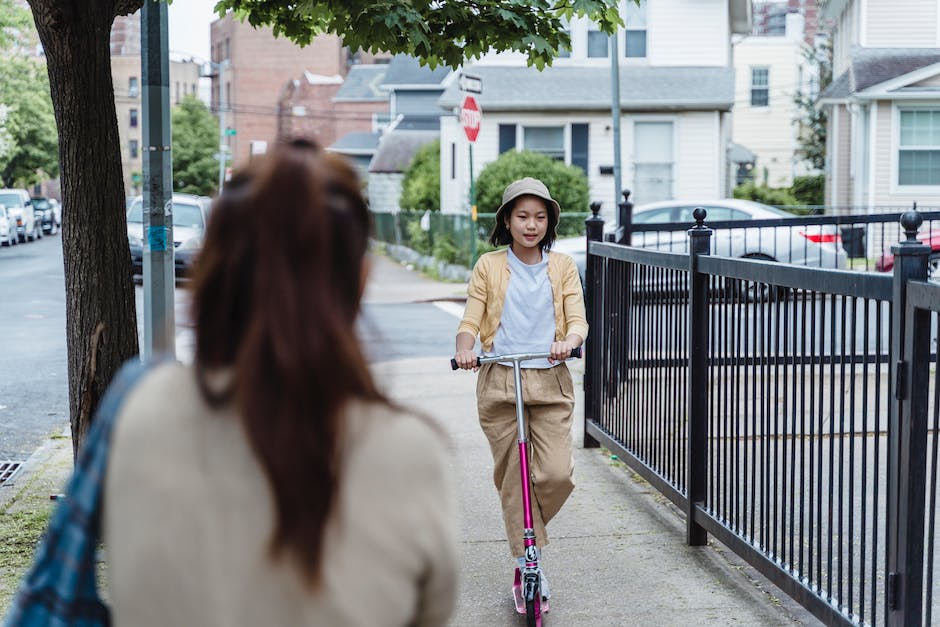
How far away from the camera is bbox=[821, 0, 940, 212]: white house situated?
2780 cm

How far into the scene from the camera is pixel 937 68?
2722 cm

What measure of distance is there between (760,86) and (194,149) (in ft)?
134

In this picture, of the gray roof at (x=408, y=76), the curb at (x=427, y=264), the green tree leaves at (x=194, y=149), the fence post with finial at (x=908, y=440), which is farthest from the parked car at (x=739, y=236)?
the green tree leaves at (x=194, y=149)

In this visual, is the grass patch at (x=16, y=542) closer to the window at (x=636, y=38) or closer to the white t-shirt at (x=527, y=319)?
the white t-shirt at (x=527, y=319)

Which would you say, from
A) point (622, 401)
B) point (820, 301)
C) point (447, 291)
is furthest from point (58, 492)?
point (447, 291)

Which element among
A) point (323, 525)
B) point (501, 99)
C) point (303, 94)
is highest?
point (303, 94)

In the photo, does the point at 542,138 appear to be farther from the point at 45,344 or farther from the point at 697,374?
the point at 697,374

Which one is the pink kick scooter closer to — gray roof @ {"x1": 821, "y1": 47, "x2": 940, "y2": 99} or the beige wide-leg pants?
the beige wide-leg pants

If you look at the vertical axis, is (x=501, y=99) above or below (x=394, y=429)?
above

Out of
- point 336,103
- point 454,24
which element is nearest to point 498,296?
point 454,24

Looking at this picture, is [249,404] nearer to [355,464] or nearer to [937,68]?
[355,464]

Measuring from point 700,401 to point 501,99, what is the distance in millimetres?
26417

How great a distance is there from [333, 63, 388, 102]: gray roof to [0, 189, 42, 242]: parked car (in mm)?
33851

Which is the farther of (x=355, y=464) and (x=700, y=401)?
(x=700, y=401)
